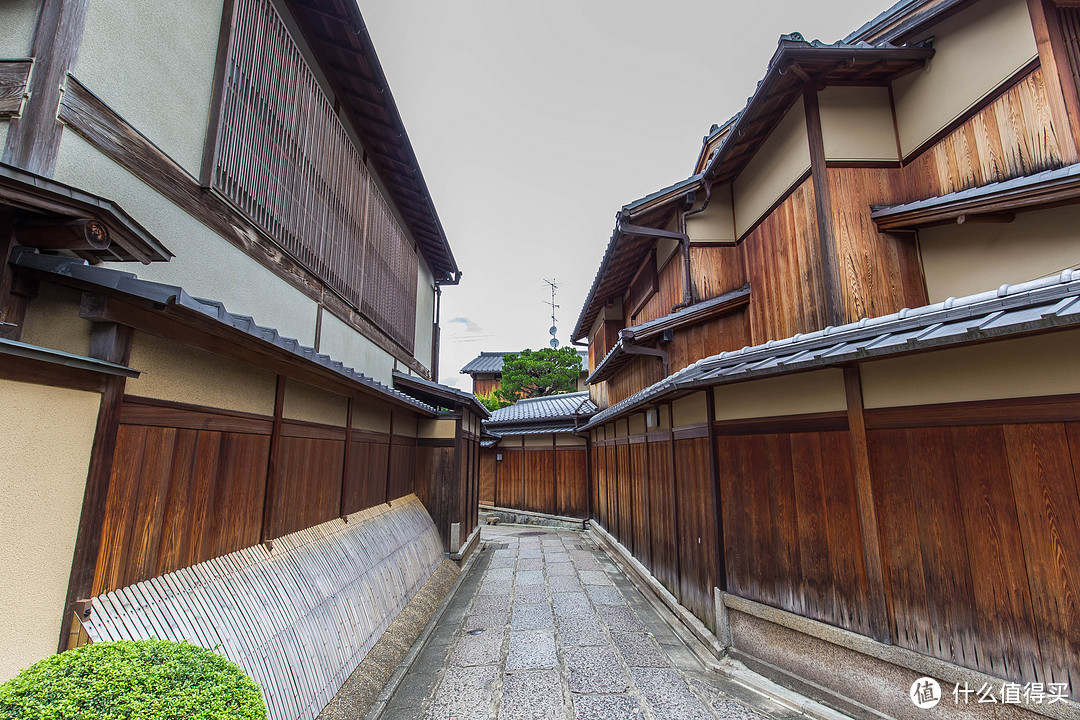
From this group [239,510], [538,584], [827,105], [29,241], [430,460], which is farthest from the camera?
[430,460]

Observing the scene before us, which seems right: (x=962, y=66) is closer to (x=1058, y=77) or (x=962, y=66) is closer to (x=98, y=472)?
(x=1058, y=77)

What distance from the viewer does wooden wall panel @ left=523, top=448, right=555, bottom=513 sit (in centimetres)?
1952

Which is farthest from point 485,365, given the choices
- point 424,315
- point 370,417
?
point 370,417

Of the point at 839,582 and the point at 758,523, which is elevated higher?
the point at 758,523

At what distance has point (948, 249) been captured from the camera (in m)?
5.27

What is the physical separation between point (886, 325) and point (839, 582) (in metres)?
2.82

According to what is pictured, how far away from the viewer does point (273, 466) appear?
5184 millimetres

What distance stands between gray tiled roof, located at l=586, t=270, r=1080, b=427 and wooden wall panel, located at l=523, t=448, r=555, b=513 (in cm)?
1463

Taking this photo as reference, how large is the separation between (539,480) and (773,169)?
15744mm

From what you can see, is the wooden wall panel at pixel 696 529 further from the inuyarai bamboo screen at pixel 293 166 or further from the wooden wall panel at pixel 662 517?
the inuyarai bamboo screen at pixel 293 166

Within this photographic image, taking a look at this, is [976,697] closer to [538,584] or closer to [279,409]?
[279,409]

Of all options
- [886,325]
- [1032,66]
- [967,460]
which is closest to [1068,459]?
[967,460]

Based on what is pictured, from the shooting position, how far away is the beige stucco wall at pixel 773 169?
631 centimetres

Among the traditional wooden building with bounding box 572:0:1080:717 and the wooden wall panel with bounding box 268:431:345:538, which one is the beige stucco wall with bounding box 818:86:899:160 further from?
the wooden wall panel with bounding box 268:431:345:538
